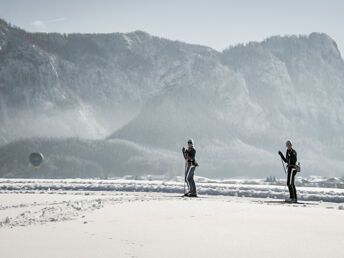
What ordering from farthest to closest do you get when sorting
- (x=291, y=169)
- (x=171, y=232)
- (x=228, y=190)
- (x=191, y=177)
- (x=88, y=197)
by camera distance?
1. (x=228, y=190)
2. (x=191, y=177)
3. (x=88, y=197)
4. (x=291, y=169)
5. (x=171, y=232)

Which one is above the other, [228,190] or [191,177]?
[191,177]

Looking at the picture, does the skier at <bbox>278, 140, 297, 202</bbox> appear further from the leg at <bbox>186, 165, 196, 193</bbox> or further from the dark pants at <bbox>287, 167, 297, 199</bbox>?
the leg at <bbox>186, 165, 196, 193</bbox>

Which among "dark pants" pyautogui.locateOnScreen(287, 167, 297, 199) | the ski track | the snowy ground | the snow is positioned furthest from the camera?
the snow

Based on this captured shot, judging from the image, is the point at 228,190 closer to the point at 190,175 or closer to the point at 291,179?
the point at 190,175

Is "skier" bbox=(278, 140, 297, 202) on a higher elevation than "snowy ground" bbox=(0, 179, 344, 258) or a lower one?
higher

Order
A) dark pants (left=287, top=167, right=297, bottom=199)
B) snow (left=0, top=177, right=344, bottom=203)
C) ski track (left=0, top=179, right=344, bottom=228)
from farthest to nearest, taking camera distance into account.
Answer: snow (left=0, top=177, right=344, bottom=203) < dark pants (left=287, top=167, right=297, bottom=199) < ski track (left=0, top=179, right=344, bottom=228)

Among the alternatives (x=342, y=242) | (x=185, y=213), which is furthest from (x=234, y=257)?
(x=185, y=213)

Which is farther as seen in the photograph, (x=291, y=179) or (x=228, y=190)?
(x=228, y=190)

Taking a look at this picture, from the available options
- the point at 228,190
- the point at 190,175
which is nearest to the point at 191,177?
the point at 190,175

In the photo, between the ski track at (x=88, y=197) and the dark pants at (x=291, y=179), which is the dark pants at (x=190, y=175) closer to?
the ski track at (x=88, y=197)

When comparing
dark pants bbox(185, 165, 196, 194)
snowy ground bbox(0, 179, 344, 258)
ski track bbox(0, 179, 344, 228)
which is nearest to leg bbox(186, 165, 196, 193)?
dark pants bbox(185, 165, 196, 194)

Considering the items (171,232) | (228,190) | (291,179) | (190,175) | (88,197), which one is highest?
(190,175)

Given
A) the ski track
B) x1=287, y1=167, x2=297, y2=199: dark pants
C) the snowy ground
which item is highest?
x1=287, y1=167, x2=297, y2=199: dark pants

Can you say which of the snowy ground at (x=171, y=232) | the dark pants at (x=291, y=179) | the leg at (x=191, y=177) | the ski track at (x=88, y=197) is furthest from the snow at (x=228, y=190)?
the snowy ground at (x=171, y=232)
